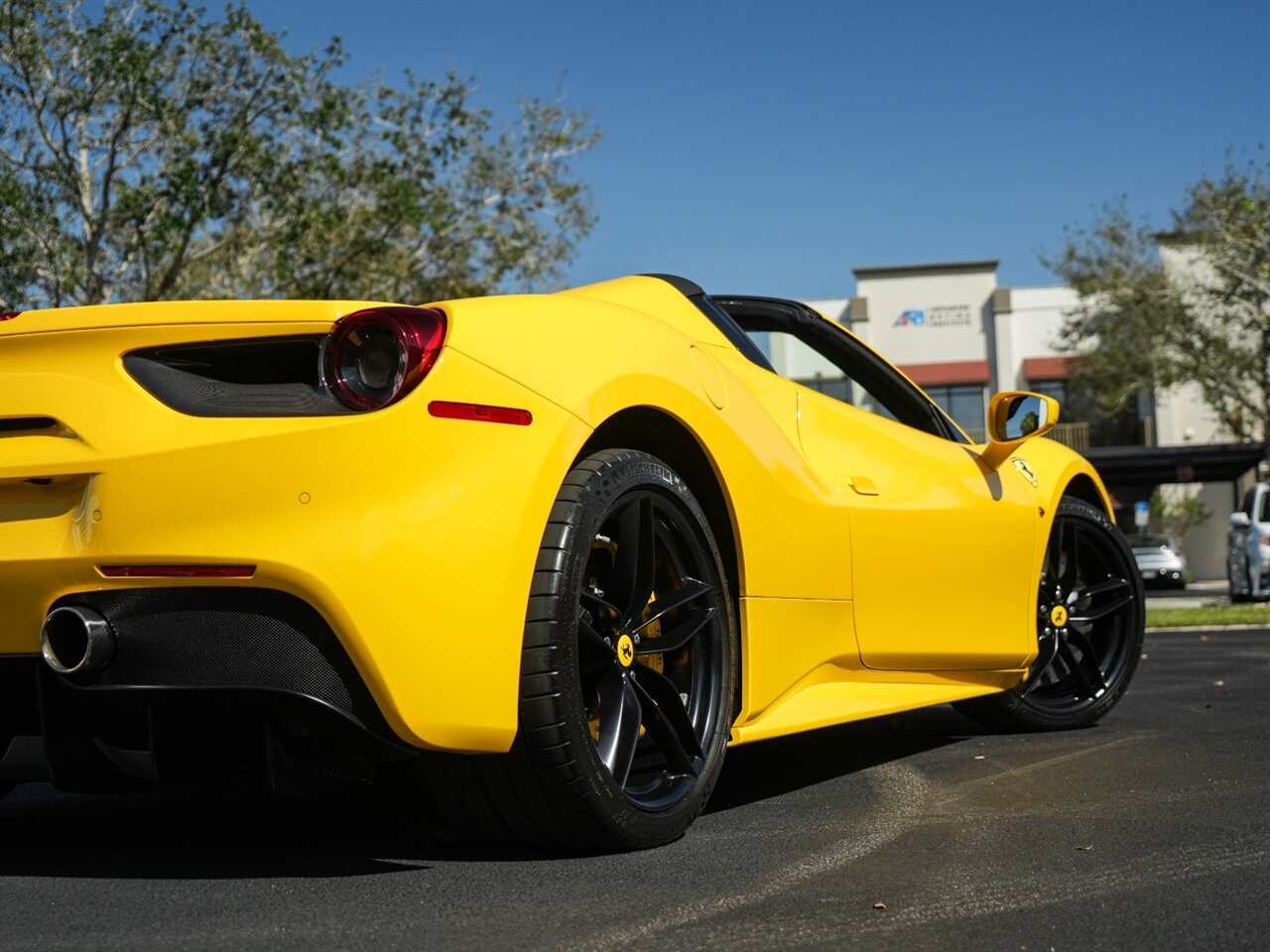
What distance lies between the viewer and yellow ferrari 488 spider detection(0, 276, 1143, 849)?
2.89 metres

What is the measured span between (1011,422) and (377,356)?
2.93 meters

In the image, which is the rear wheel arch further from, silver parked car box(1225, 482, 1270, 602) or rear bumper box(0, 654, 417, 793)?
silver parked car box(1225, 482, 1270, 602)

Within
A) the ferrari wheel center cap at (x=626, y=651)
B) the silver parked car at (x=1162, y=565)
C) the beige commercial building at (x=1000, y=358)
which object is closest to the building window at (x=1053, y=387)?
the beige commercial building at (x=1000, y=358)

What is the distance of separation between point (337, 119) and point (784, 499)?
1731 cm

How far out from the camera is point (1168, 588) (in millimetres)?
32906

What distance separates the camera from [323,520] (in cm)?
287

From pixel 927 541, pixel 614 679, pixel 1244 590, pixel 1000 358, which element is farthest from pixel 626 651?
pixel 1000 358

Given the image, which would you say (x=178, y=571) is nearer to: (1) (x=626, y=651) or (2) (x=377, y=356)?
(2) (x=377, y=356)

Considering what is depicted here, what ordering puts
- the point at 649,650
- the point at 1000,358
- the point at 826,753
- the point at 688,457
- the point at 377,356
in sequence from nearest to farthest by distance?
the point at 377,356 → the point at 649,650 → the point at 688,457 → the point at 826,753 → the point at 1000,358

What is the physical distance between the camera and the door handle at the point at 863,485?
4.38 m

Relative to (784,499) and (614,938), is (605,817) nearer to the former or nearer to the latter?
(614,938)

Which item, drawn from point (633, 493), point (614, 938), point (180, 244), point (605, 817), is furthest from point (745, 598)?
point (180, 244)

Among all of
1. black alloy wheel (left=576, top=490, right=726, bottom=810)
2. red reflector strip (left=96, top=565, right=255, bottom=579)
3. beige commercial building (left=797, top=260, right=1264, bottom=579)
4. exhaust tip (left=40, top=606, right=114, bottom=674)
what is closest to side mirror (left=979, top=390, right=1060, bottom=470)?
black alloy wheel (left=576, top=490, right=726, bottom=810)

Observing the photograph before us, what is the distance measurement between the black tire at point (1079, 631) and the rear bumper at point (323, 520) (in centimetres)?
304
